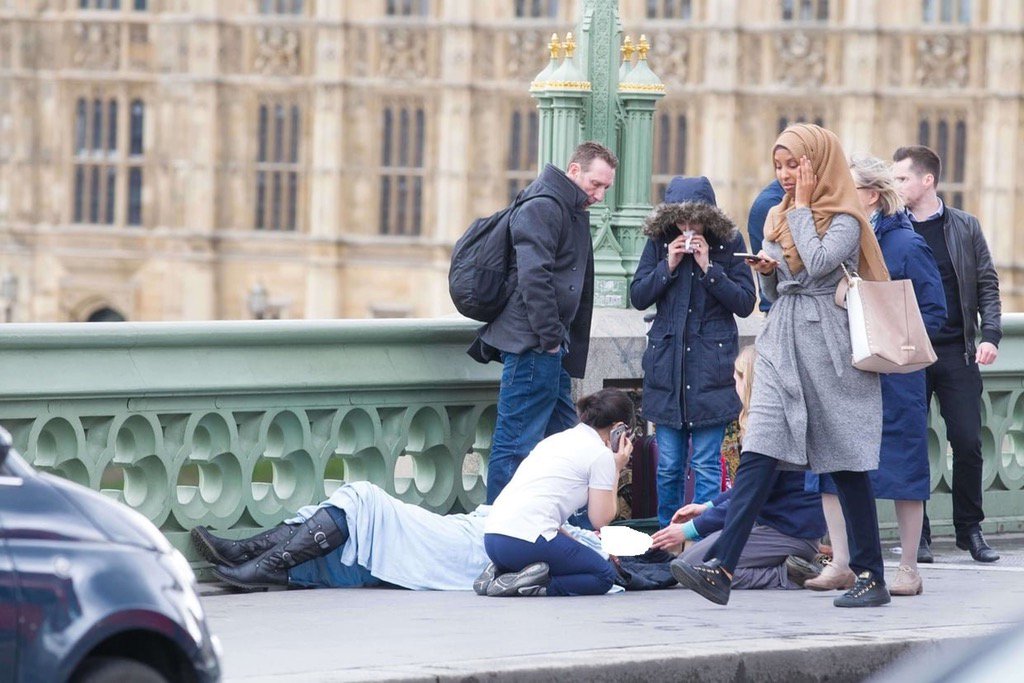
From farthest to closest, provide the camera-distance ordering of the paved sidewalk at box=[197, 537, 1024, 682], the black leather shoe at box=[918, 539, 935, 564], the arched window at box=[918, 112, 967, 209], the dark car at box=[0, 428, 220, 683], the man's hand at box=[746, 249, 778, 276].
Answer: the arched window at box=[918, 112, 967, 209] → the black leather shoe at box=[918, 539, 935, 564] → the man's hand at box=[746, 249, 778, 276] → the paved sidewalk at box=[197, 537, 1024, 682] → the dark car at box=[0, 428, 220, 683]

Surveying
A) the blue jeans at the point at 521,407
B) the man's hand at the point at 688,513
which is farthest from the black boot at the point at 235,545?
the man's hand at the point at 688,513

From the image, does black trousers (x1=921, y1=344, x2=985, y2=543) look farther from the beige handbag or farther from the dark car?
the dark car

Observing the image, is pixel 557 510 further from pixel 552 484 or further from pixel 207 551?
pixel 207 551

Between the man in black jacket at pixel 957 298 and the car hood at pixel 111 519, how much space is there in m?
5.09

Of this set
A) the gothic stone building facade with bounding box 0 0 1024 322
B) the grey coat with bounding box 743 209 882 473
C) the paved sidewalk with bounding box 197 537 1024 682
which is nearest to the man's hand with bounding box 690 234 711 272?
the grey coat with bounding box 743 209 882 473

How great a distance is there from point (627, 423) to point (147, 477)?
5.79 feet

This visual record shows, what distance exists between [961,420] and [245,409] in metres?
3.03

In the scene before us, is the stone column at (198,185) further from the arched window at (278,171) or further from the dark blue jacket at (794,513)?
the dark blue jacket at (794,513)

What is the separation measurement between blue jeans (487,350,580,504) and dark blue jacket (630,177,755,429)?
20.0 inches

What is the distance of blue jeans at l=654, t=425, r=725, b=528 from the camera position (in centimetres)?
1024

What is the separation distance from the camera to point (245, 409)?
9617mm

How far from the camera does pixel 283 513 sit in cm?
973

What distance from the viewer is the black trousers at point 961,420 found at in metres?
10.6

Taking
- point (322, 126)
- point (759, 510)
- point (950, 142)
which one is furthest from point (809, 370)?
point (322, 126)
